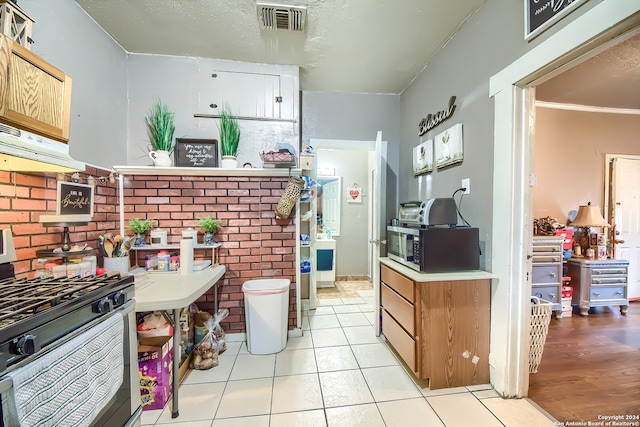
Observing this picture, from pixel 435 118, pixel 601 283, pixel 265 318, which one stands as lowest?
pixel 265 318

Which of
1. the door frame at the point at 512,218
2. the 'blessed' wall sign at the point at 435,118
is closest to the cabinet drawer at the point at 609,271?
the door frame at the point at 512,218

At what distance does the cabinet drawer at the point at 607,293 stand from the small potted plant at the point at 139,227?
16.1 ft

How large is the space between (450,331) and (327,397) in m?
0.96

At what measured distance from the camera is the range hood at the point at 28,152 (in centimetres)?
97

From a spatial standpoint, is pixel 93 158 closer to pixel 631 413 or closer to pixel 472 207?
pixel 472 207

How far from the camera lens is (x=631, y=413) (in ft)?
5.07

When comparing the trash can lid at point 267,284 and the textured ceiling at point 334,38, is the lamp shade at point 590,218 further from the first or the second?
the trash can lid at point 267,284

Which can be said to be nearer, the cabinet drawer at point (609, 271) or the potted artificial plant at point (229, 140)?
the potted artificial plant at point (229, 140)

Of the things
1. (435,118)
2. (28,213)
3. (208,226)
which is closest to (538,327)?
(435,118)

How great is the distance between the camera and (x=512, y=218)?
63.9 inches

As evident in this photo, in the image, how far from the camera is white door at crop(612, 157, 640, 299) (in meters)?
3.36

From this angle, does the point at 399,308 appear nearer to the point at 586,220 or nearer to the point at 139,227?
the point at 139,227

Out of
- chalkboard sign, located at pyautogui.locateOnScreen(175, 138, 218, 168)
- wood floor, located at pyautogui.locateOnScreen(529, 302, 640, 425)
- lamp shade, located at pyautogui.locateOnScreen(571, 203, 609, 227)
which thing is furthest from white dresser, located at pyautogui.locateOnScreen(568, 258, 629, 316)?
chalkboard sign, located at pyautogui.locateOnScreen(175, 138, 218, 168)

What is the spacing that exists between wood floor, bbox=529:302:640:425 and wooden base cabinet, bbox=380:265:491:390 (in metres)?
0.45
